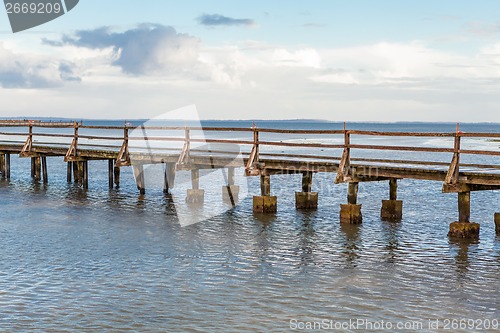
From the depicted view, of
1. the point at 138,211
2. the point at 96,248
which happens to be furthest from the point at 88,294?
the point at 138,211

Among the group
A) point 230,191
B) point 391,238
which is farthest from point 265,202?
point 391,238

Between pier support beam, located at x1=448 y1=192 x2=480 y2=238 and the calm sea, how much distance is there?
1.34ft

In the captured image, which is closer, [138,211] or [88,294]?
[88,294]

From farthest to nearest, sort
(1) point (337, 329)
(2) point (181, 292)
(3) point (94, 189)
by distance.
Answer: (3) point (94, 189) < (2) point (181, 292) < (1) point (337, 329)

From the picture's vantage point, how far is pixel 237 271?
45.8 feet

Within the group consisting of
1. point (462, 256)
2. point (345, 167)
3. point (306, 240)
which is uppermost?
point (345, 167)

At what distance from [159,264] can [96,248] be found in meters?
2.51

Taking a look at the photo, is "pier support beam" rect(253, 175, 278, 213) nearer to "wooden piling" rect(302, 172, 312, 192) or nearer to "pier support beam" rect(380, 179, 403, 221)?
"wooden piling" rect(302, 172, 312, 192)

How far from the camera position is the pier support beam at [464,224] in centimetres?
1783

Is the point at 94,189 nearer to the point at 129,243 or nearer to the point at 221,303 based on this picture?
the point at 129,243

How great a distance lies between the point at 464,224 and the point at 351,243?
302cm

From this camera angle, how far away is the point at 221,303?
1171 cm

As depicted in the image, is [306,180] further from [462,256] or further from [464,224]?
[462,256]

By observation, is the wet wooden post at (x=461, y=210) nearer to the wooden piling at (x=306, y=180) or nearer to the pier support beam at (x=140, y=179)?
the wooden piling at (x=306, y=180)
